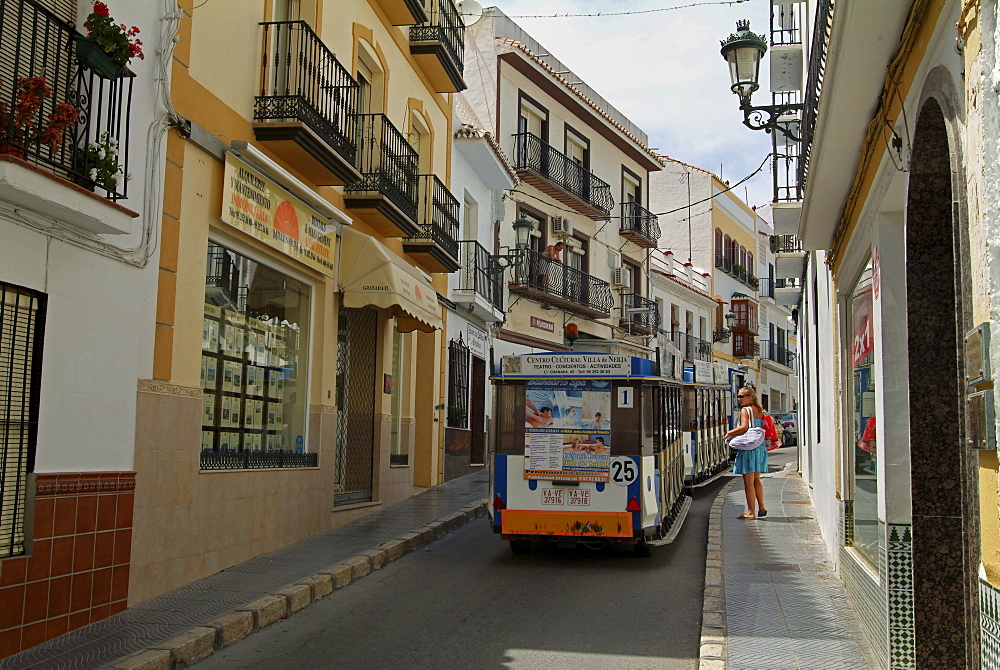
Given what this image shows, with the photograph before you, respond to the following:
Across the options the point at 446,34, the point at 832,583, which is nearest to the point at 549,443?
the point at 832,583

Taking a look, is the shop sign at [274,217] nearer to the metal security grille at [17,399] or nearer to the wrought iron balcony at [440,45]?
the metal security grille at [17,399]

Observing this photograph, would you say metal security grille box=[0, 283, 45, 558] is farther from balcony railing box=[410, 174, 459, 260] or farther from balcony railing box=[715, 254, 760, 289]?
balcony railing box=[715, 254, 760, 289]

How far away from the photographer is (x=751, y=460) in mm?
13289

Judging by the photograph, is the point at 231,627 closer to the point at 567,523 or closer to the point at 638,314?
the point at 567,523

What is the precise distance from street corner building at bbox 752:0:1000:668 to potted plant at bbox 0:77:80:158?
4943 mm

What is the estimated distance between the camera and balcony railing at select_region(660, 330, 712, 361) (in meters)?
35.6

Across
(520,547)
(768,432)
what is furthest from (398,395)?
(768,432)

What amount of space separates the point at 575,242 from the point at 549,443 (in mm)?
17961

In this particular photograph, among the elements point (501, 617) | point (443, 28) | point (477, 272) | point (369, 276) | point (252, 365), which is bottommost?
point (501, 617)

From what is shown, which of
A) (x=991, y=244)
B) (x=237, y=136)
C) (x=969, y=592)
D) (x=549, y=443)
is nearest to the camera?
(x=991, y=244)

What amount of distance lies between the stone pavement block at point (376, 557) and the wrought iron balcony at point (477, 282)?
9467mm

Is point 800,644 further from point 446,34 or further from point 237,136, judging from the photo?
point 446,34

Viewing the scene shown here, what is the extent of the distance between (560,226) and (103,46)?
20550mm

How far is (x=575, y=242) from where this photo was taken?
27938mm
